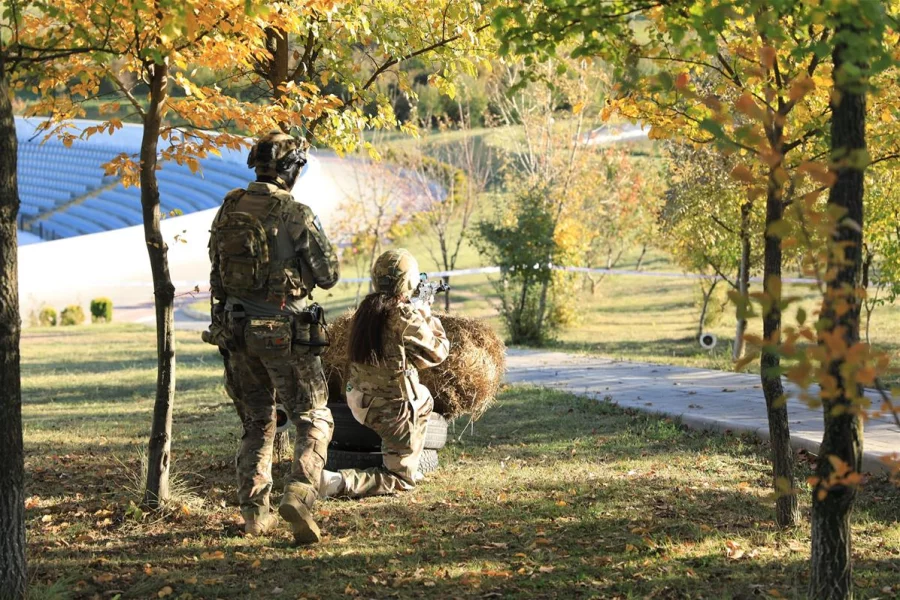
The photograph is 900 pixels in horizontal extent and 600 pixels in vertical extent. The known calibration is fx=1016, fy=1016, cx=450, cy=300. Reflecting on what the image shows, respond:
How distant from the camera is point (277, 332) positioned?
535 centimetres

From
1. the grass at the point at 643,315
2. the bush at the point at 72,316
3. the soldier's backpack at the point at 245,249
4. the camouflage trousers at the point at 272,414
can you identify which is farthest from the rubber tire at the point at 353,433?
the bush at the point at 72,316

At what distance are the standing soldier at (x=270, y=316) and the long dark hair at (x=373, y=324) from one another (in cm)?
89

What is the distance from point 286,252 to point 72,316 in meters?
19.1

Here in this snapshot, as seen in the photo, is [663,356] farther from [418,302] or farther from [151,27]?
[151,27]

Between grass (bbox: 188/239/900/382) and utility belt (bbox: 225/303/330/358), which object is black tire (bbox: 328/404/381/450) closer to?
utility belt (bbox: 225/303/330/358)

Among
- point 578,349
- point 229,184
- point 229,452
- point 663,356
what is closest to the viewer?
point 229,452

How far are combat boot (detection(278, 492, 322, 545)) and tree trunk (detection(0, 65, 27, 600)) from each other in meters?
1.43

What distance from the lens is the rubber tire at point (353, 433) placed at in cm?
690

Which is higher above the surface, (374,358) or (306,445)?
(374,358)

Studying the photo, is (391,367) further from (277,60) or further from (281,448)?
(277,60)

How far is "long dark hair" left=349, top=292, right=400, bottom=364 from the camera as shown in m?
6.44

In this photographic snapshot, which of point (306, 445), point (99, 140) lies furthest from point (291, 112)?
point (99, 140)

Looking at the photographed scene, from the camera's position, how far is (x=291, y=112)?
620cm

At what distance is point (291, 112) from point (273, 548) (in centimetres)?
261
